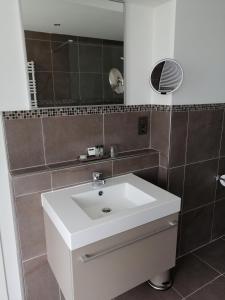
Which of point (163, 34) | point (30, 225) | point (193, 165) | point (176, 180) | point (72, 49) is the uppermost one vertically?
point (163, 34)

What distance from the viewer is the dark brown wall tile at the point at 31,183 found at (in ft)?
4.66

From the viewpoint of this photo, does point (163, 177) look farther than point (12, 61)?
Yes

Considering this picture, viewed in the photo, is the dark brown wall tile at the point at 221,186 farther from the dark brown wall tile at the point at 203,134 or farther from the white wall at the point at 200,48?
the white wall at the point at 200,48

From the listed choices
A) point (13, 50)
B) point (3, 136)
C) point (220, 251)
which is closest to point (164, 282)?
point (220, 251)

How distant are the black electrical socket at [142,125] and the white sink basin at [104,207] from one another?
1.24ft

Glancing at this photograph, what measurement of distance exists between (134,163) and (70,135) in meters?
0.52

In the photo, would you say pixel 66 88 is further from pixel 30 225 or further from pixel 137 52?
pixel 30 225

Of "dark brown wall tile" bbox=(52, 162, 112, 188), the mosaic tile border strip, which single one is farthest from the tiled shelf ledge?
the mosaic tile border strip

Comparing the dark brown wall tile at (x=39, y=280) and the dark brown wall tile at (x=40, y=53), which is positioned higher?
the dark brown wall tile at (x=40, y=53)

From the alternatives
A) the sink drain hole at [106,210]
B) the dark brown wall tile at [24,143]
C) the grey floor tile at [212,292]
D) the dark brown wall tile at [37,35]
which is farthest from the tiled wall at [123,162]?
the dark brown wall tile at [37,35]

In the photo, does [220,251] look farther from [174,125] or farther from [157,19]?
[157,19]

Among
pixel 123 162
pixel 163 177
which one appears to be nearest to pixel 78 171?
pixel 123 162

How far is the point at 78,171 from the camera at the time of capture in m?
1.61

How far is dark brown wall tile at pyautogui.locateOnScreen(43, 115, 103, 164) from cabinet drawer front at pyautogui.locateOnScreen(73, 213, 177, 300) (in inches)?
26.1
